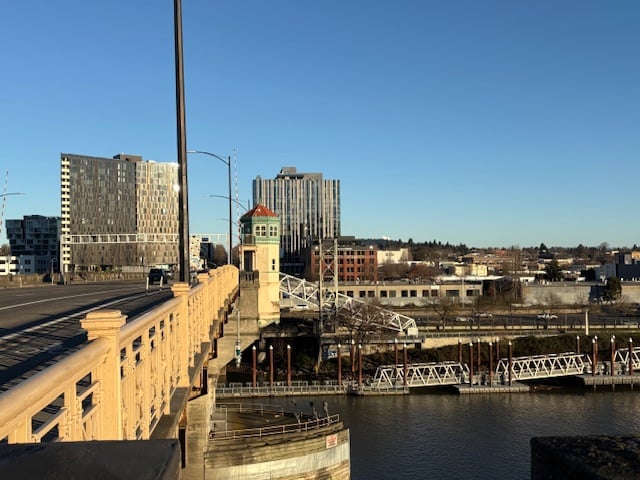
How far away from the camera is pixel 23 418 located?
248 centimetres

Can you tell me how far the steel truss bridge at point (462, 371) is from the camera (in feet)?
161

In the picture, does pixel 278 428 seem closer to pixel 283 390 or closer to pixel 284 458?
pixel 284 458

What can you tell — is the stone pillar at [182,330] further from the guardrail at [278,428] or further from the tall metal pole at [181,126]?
the guardrail at [278,428]

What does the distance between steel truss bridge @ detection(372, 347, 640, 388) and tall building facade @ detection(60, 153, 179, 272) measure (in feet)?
336

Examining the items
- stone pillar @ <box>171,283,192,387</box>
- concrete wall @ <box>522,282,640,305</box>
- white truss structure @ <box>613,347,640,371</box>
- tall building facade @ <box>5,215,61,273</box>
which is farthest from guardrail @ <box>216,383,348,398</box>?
tall building facade @ <box>5,215,61,273</box>

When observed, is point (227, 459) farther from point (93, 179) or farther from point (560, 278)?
point (93, 179)

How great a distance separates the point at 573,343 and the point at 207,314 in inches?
2185

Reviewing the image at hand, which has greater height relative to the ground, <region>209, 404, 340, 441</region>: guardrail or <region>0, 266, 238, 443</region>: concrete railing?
<region>0, 266, 238, 443</region>: concrete railing

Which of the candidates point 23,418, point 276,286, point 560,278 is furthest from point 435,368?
point 560,278

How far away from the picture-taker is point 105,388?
4434mm

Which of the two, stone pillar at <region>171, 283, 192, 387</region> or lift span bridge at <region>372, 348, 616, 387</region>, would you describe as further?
lift span bridge at <region>372, 348, 616, 387</region>

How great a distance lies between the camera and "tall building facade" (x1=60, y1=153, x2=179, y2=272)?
14712 cm

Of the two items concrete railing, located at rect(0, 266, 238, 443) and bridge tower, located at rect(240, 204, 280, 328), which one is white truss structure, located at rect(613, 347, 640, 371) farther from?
concrete railing, located at rect(0, 266, 238, 443)

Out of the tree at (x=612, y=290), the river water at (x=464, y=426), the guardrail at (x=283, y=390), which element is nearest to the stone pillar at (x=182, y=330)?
the river water at (x=464, y=426)
